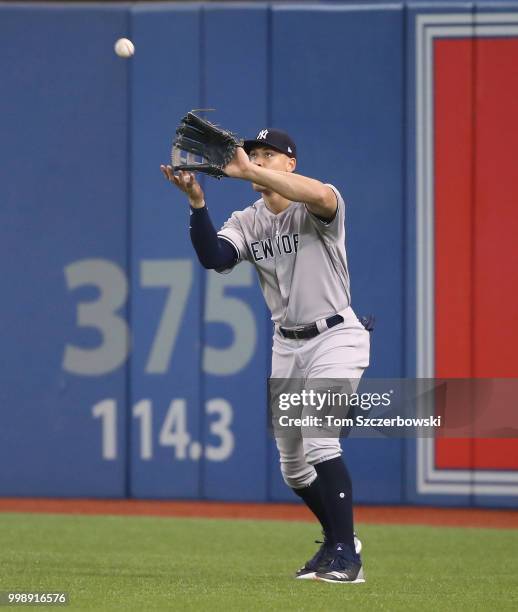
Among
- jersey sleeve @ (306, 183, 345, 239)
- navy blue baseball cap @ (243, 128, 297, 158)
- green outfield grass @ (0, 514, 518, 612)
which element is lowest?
green outfield grass @ (0, 514, 518, 612)

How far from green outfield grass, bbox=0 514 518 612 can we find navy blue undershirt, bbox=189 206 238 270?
129 centimetres

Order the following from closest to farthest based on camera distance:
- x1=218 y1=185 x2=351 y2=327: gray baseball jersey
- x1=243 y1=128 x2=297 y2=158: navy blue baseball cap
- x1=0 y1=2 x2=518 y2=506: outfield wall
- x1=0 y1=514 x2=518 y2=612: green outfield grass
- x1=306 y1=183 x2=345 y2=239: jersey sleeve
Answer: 1. x1=0 y1=514 x2=518 y2=612: green outfield grass
2. x1=306 y1=183 x2=345 y2=239: jersey sleeve
3. x1=218 y1=185 x2=351 y2=327: gray baseball jersey
4. x1=243 y1=128 x2=297 y2=158: navy blue baseball cap
5. x1=0 y1=2 x2=518 y2=506: outfield wall

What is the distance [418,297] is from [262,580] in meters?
3.69

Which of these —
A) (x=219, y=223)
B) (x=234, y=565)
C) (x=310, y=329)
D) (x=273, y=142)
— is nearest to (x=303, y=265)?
(x=310, y=329)

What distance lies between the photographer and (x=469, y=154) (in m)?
8.59

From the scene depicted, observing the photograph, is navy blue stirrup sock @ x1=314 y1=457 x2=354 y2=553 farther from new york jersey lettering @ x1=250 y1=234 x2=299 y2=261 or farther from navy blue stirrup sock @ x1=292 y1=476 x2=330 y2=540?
new york jersey lettering @ x1=250 y1=234 x2=299 y2=261

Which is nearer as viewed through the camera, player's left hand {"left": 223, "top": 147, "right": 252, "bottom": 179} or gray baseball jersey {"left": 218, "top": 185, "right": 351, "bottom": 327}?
player's left hand {"left": 223, "top": 147, "right": 252, "bottom": 179}

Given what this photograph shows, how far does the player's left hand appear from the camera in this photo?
486cm

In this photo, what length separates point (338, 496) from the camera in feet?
16.9

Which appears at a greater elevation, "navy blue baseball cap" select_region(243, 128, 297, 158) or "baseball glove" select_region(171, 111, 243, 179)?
Result: "navy blue baseball cap" select_region(243, 128, 297, 158)

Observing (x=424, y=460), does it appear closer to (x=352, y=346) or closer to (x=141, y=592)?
(x=352, y=346)

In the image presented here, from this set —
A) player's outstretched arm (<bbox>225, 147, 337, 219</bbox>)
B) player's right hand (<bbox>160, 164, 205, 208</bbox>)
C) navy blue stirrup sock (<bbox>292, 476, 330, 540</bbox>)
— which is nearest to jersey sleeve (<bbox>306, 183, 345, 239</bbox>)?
player's outstretched arm (<bbox>225, 147, 337, 219</bbox>)

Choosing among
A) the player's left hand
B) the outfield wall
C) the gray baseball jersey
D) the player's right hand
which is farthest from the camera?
the outfield wall

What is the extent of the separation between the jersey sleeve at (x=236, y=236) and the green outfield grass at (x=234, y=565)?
134 centimetres
